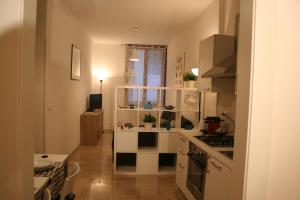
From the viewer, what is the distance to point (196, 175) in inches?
99.8

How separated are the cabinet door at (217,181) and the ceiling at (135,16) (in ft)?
8.70

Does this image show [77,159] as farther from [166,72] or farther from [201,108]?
[166,72]

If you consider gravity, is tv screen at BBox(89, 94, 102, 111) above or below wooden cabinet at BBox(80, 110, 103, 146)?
above

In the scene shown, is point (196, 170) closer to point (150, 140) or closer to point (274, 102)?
point (150, 140)

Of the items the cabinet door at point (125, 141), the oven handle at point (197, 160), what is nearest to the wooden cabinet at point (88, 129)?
the cabinet door at point (125, 141)

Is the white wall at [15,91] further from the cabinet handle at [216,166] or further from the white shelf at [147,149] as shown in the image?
the white shelf at [147,149]

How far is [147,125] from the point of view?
3.81 metres

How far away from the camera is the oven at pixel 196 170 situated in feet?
7.65

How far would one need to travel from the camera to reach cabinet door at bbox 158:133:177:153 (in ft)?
12.4

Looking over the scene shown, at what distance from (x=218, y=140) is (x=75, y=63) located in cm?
359

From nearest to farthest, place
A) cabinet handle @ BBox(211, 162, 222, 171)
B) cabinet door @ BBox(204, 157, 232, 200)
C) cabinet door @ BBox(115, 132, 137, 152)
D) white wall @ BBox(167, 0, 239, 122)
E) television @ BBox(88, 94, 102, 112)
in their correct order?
cabinet door @ BBox(204, 157, 232, 200) → cabinet handle @ BBox(211, 162, 222, 171) → white wall @ BBox(167, 0, 239, 122) → cabinet door @ BBox(115, 132, 137, 152) → television @ BBox(88, 94, 102, 112)

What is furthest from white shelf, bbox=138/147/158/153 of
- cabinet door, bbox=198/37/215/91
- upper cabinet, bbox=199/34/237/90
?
upper cabinet, bbox=199/34/237/90

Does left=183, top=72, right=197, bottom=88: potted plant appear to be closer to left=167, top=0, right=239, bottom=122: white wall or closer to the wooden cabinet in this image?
left=167, top=0, right=239, bottom=122: white wall

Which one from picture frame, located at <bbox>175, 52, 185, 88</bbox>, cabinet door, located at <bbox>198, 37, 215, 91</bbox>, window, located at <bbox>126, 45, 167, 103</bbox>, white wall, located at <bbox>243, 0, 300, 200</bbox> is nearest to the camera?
white wall, located at <bbox>243, 0, 300, 200</bbox>
